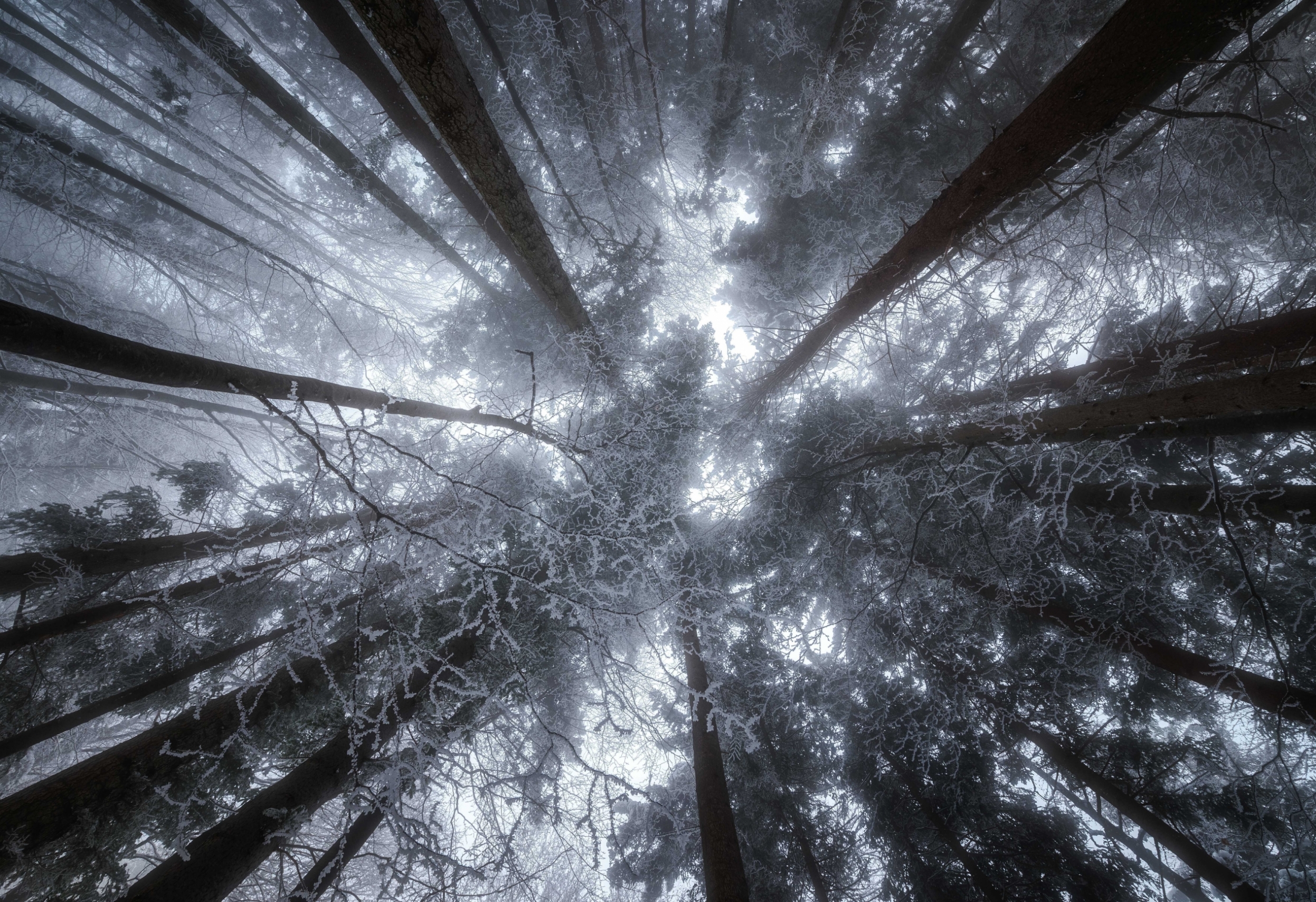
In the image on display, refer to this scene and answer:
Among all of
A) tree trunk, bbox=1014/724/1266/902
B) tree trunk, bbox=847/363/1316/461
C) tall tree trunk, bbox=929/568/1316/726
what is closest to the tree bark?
tall tree trunk, bbox=929/568/1316/726

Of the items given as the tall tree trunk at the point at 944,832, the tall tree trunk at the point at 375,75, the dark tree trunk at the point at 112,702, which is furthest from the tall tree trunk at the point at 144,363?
the tall tree trunk at the point at 944,832

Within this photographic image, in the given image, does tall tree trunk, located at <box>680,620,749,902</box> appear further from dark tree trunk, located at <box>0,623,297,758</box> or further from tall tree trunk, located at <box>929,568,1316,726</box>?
dark tree trunk, located at <box>0,623,297,758</box>

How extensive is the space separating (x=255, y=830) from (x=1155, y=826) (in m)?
9.04

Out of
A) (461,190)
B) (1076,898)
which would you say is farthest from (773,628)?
(461,190)

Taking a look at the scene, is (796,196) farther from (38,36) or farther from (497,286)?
(38,36)

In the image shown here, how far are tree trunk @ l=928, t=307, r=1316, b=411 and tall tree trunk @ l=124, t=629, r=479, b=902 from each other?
6811 mm

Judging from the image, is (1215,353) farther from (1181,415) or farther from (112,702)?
(112,702)

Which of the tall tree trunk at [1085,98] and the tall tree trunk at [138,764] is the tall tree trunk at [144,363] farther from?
the tall tree trunk at [1085,98]

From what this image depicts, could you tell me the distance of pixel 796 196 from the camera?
7609mm

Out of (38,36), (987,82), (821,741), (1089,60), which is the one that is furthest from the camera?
(38,36)

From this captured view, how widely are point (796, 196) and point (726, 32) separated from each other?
8.70 ft

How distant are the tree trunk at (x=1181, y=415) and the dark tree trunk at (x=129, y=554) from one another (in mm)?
6801

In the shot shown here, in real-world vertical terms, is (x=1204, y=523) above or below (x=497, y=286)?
below

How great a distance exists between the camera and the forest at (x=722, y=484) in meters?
3.54
